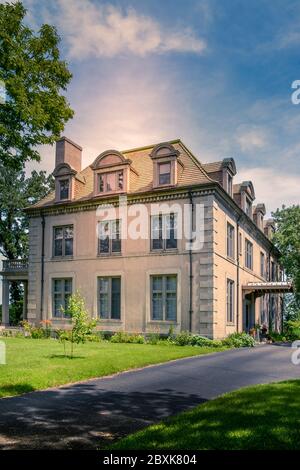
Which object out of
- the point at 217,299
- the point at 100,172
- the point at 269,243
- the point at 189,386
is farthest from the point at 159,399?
the point at 269,243

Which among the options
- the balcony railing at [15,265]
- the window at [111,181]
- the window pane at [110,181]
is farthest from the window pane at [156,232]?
the balcony railing at [15,265]

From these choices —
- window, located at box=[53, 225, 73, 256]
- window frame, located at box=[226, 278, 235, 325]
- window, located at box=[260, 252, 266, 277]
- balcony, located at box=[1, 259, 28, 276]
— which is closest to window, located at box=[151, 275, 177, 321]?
window frame, located at box=[226, 278, 235, 325]

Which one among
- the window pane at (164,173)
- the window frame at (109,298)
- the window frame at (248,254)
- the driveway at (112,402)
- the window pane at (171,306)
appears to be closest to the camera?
the driveway at (112,402)

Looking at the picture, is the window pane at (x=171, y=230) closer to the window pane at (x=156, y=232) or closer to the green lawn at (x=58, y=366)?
the window pane at (x=156, y=232)

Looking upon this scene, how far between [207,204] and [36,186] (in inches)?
937

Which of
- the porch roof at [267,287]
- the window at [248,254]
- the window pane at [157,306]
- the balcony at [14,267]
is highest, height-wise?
the window at [248,254]

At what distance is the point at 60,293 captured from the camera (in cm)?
2958

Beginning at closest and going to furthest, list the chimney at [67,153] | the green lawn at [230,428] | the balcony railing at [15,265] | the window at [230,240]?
1. the green lawn at [230,428]
2. the window at [230,240]
3. the chimney at [67,153]
4. the balcony railing at [15,265]

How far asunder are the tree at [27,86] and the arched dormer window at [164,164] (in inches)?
A: 453

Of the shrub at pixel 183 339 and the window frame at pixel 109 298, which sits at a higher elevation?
the window frame at pixel 109 298

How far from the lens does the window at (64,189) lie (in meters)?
30.2

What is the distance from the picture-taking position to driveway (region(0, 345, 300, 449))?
6.73 metres

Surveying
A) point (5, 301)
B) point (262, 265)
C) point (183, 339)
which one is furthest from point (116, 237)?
point (262, 265)

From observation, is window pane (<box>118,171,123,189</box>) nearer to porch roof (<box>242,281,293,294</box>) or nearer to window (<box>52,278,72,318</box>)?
window (<box>52,278,72,318</box>)
